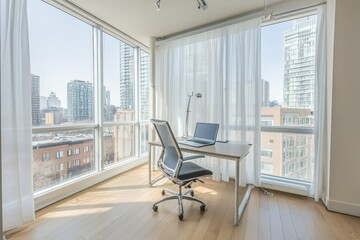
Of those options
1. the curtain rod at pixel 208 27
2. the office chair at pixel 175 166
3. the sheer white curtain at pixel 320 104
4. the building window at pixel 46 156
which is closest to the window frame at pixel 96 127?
the building window at pixel 46 156

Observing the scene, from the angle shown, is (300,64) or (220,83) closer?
(300,64)

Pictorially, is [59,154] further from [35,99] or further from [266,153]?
[266,153]

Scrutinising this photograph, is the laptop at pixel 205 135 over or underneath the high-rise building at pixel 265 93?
underneath

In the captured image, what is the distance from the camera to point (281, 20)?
289 cm

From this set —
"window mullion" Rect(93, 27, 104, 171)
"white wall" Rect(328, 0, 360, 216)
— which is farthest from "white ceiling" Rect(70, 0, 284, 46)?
"white wall" Rect(328, 0, 360, 216)

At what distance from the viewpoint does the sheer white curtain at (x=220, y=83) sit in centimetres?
295

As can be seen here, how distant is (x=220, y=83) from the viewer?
10.5ft

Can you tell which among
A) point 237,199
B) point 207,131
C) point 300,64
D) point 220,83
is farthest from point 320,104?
point 237,199

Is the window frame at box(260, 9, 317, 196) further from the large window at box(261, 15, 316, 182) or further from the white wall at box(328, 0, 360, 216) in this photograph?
the white wall at box(328, 0, 360, 216)

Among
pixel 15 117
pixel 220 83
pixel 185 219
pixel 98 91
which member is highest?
pixel 220 83

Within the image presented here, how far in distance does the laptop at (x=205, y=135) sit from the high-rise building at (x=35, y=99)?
6.17 feet

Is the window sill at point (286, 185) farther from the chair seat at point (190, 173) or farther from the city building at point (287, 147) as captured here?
the chair seat at point (190, 173)

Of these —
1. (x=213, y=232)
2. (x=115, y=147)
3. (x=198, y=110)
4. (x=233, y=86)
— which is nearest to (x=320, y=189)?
(x=213, y=232)

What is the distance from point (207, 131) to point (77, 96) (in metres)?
2.08
